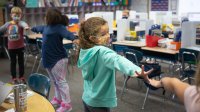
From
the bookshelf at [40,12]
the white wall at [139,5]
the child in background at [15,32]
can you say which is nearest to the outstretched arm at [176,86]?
the child in background at [15,32]

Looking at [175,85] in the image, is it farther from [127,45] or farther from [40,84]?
[127,45]

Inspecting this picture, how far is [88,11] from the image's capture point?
9.20 meters

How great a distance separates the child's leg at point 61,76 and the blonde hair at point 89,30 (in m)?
1.47

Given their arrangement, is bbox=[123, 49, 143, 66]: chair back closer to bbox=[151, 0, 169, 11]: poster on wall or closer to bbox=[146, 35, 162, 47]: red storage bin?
bbox=[146, 35, 162, 47]: red storage bin

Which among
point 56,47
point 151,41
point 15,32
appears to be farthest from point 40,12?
point 56,47

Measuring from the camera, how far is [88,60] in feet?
6.42

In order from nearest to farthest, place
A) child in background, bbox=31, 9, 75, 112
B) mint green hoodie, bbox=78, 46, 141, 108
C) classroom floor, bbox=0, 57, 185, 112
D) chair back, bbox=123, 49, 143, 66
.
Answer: mint green hoodie, bbox=78, 46, 141, 108, child in background, bbox=31, 9, 75, 112, classroom floor, bbox=0, 57, 185, 112, chair back, bbox=123, 49, 143, 66

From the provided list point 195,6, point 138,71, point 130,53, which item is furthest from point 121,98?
point 195,6

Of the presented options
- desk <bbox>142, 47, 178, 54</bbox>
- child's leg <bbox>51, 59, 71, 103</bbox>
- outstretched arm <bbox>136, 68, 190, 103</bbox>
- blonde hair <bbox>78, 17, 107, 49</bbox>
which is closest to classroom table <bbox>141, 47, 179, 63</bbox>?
desk <bbox>142, 47, 178, 54</bbox>

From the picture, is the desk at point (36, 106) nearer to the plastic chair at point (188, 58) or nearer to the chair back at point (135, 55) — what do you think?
the chair back at point (135, 55)

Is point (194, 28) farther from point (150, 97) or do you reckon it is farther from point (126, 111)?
point (126, 111)

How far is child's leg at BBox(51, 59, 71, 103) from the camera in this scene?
340 centimetres

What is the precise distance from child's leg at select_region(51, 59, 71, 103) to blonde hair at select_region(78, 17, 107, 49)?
4.82 feet

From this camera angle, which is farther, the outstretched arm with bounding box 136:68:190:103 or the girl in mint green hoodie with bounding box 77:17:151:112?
the girl in mint green hoodie with bounding box 77:17:151:112
